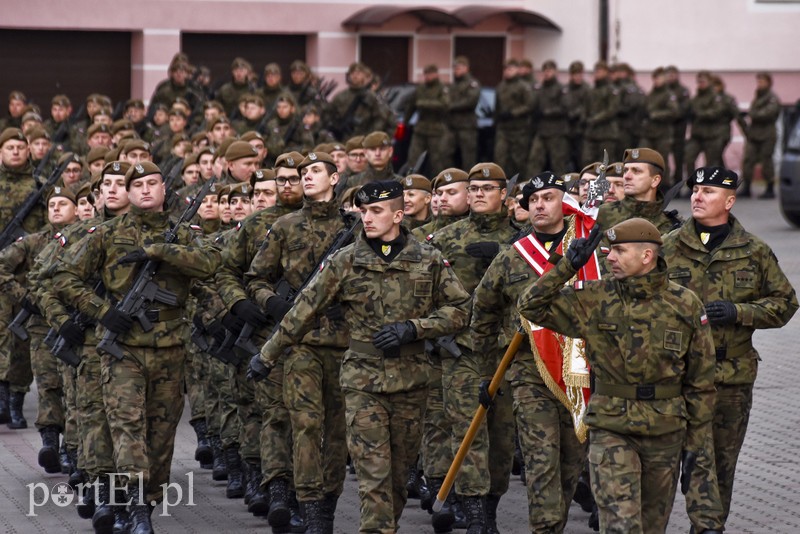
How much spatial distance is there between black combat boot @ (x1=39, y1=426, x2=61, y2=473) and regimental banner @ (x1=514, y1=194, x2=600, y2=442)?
4.09 metres

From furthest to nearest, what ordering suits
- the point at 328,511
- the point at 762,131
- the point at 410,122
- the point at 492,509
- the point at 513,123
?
the point at 762,131 < the point at 513,123 < the point at 410,122 < the point at 492,509 < the point at 328,511

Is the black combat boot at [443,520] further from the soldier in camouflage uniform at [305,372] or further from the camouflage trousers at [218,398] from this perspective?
the camouflage trousers at [218,398]

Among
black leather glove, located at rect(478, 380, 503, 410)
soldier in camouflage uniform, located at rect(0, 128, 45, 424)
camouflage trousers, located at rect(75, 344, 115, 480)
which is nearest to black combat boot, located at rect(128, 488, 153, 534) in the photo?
camouflage trousers, located at rect(75, 344, 115, 480)

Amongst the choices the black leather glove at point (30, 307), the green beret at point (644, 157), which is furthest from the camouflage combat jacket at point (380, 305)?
the black leather glove at point (30, 307)

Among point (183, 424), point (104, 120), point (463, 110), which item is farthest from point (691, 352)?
point (463, 110)

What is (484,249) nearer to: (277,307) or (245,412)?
(277,307)

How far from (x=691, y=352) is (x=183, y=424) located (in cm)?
676

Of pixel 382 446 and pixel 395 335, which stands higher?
pixel 395 335

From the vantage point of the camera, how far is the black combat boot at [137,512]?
10.6m

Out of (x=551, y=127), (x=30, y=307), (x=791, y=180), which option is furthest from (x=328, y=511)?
(x=551, y=127)

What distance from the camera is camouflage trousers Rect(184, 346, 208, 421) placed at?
43.3ft

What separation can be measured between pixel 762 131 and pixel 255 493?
19.8 meters

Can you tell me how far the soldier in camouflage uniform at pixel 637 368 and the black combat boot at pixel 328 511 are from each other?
86.4 inches

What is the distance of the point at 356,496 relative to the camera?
39.9 ft
